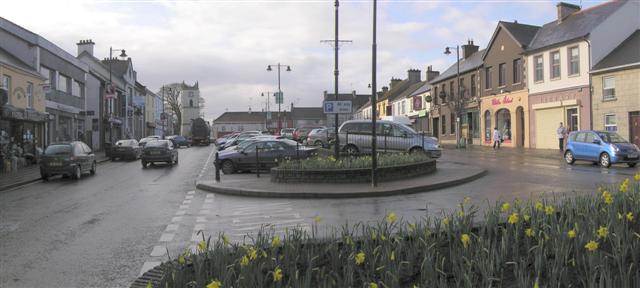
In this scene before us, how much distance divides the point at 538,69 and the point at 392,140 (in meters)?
18.7

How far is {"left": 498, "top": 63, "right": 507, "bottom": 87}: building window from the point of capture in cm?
4006

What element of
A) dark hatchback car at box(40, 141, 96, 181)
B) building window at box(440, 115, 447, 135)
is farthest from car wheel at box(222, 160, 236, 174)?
building window at box(440, 115, 447, 135)

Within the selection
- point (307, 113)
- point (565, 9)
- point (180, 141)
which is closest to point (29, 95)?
point (180, 141)

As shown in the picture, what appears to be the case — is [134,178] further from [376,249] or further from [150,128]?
[150,128]

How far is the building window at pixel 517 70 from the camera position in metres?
38.0

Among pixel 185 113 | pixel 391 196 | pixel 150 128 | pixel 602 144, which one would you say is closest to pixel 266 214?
pixel 391 196

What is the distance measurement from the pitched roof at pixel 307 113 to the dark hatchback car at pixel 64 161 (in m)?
104

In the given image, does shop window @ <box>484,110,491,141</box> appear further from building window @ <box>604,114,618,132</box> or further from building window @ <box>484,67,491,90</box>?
building window @ <box>604,114,618,132</box>

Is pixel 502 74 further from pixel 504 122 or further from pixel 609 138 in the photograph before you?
pixel 609 138

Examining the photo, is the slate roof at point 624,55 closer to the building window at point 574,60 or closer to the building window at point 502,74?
the building window at point 574,60

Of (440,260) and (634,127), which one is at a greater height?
(634,127)

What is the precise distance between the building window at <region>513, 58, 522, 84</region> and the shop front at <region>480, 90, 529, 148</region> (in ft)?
3.45

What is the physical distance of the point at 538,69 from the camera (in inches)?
1411

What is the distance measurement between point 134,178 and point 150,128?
66421 mm
